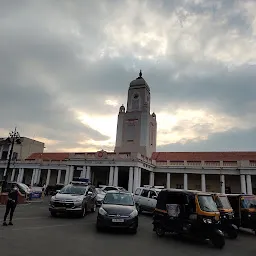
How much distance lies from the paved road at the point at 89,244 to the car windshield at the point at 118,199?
1451mm

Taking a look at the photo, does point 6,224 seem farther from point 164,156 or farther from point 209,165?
point 164,156

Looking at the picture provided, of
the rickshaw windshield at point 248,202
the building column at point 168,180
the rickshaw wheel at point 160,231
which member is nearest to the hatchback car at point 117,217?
the rickshaw wheel at point 160,231

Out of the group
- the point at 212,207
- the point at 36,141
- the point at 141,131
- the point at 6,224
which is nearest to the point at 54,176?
the point at 36,141

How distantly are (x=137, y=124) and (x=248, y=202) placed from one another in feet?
121

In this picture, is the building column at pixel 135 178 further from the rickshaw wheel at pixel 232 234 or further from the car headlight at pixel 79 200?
the rickshaw wheel at pixel 232 234

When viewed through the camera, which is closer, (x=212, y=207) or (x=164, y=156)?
(x=212, y=207)

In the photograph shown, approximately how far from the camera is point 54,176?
52.4 meters

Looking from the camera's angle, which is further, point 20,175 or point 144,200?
point 20,175

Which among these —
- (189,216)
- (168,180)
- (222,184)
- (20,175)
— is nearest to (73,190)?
(189,216)

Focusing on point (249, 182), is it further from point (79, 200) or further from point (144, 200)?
point (79, 200)

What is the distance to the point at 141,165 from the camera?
36281 millimetres

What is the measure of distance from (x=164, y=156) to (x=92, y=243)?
40.0 m

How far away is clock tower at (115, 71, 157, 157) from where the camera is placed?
47.4 meters

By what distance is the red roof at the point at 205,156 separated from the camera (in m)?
42.2
